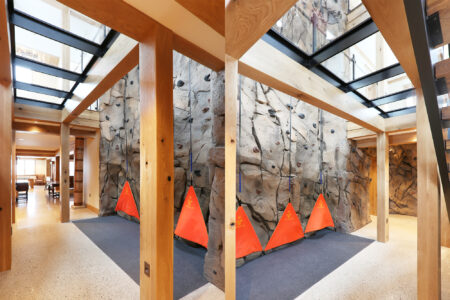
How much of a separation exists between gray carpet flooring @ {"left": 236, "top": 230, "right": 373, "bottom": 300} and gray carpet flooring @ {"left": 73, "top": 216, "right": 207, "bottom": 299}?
615mm

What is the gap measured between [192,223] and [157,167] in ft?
4.38

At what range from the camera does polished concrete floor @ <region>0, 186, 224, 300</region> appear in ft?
7.00

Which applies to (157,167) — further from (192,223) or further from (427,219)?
(427,219)

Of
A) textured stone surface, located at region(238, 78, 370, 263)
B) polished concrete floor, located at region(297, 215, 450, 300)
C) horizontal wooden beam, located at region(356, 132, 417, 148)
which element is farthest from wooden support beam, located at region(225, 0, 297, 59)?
horizontal wooden beam, located at region(356, 132, 417, 148)

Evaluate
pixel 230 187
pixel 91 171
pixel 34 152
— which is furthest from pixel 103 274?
pixel 34 152

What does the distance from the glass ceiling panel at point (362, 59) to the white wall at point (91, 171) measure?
718 centimetres

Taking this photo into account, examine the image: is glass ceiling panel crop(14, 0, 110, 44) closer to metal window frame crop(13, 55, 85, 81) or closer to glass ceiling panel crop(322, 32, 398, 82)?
metal window frame crop(13, 55, 85, 81)

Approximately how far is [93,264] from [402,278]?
4.37 metres

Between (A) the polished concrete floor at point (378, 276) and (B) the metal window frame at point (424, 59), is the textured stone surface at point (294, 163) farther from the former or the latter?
(B) the metal window frame at point (424, 59)

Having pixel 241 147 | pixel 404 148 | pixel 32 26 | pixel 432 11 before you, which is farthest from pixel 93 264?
pixel 404 148

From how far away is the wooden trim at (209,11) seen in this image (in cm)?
125

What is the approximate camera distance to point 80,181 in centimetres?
690

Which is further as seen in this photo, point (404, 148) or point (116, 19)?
point (404, 148)

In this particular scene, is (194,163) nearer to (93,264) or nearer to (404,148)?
(93,264)
